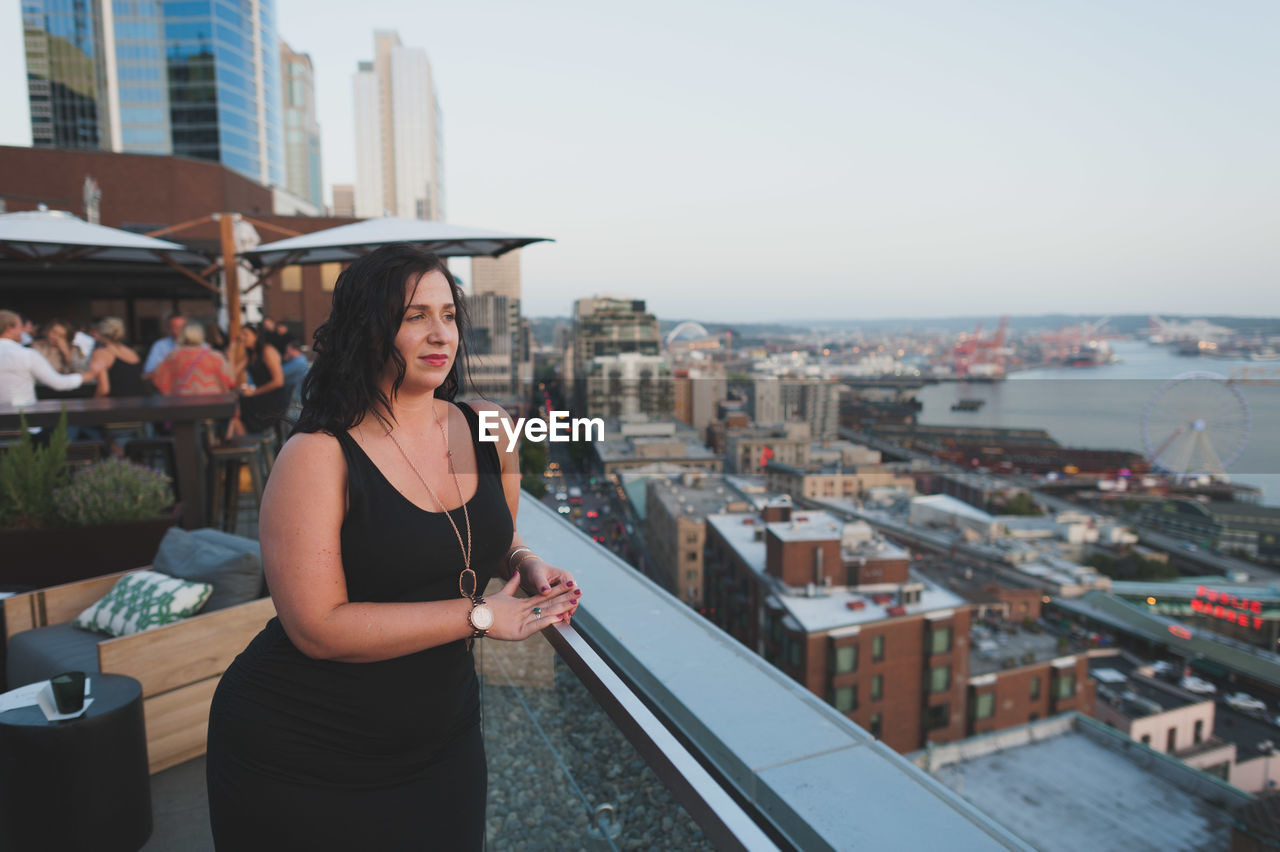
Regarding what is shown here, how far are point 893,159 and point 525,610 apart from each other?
58513mm

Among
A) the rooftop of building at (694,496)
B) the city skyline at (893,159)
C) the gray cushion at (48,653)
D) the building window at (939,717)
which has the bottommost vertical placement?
the building window at (939,717)

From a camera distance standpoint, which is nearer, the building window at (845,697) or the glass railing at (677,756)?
the glass railing at (677,756)

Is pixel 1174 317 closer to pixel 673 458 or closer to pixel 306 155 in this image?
pixel 673 458

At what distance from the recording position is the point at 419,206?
113 meters

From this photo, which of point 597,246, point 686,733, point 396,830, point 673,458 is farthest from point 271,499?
point 597,246

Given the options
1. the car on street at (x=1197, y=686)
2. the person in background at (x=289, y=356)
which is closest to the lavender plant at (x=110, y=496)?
the person in background at (x=289, y=356)

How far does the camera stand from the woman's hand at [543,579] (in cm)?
122

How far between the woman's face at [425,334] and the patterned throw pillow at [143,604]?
1.88 metres

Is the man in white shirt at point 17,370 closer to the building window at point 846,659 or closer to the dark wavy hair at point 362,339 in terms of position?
the dark wavy hair at point 362,339

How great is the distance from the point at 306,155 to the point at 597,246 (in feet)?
210

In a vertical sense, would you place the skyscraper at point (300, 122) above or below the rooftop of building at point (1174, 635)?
above

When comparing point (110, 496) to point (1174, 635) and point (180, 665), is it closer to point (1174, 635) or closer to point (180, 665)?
point (180, 665)

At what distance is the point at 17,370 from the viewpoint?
4.22 metres

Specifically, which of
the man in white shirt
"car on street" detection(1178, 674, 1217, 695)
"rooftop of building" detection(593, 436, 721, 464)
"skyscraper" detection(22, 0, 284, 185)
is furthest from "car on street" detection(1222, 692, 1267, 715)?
"skyscraper" detection(22, 0, 284, 185)
